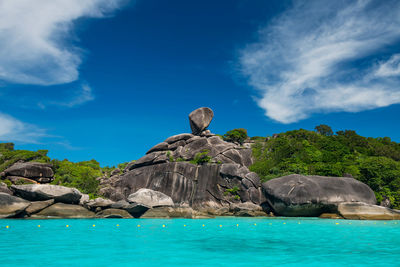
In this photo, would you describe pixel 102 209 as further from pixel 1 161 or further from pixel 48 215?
pixel 1 161

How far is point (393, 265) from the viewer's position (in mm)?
6012

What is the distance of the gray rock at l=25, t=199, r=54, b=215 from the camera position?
21000 mm

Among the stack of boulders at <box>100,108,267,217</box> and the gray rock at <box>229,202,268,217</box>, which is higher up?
the stack of boulders at <box>100,108,267,217</box>

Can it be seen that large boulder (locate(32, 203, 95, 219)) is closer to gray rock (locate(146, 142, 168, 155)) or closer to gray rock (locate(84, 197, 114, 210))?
gray rock (locate(84, 197, 114, 210))

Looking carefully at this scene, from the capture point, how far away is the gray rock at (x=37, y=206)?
68.9 feet

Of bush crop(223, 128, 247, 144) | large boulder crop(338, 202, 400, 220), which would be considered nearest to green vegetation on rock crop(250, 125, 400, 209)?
bush crop(223, 128, 247, 144)

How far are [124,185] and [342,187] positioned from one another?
23.2m

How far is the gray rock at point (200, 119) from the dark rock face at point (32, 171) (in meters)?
19.5

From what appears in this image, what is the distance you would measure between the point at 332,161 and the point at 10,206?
3083cm

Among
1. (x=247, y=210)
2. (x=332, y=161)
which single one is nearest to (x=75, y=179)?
(x=247, y=210)

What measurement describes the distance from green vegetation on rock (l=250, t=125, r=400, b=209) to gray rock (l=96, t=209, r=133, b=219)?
1581 centimetres

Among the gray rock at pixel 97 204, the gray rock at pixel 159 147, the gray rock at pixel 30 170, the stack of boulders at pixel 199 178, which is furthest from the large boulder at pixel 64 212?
the gray rock at pixel 159 147

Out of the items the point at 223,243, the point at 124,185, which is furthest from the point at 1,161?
the point at 223,243

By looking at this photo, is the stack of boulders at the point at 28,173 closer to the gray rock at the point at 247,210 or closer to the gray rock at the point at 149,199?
the gray rock at the point at 149,199
